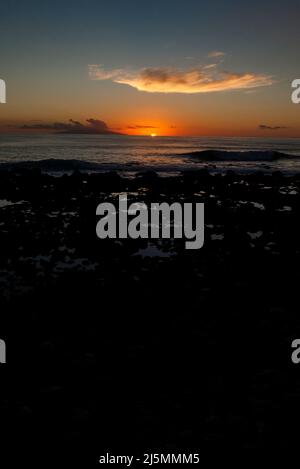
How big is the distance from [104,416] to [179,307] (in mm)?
3184

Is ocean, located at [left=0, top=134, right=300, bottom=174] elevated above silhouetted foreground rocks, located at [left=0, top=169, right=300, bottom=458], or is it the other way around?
ocean, located at [left=0, top=134, right=300, bottom=174]

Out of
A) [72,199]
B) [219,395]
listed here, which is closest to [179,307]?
[219,395]


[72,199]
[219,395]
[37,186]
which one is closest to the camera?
[219,395]

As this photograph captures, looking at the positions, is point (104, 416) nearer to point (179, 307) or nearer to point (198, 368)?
point (198, 368)

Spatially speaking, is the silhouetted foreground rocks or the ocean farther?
the ocean

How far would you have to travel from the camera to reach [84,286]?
8422 mm

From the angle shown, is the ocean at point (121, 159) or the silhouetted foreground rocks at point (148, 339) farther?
the ocean at point (121, 159)

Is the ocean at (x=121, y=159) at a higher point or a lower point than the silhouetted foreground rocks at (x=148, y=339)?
higher

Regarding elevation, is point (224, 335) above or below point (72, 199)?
below

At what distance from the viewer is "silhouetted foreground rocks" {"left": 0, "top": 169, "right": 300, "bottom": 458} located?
4.54 meters

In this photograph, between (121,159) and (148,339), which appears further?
(121,159)

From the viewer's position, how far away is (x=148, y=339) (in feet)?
21.1

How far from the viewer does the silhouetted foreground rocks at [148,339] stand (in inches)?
179

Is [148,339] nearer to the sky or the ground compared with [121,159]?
nearer to the ground
